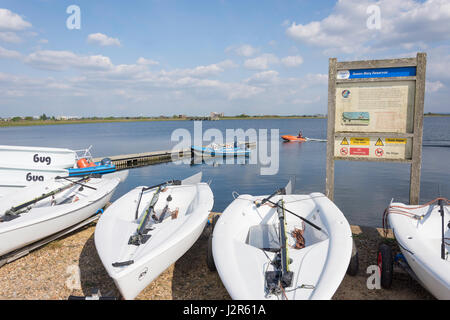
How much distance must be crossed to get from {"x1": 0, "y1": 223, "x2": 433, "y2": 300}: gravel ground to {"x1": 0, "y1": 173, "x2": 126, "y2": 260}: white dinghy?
17.0 inches

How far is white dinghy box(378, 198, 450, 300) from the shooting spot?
332cm

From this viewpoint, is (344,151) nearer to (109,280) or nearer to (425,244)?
(425,244)

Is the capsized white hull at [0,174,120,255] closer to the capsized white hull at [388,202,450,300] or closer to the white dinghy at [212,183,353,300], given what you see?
the white dinghy at [212,183,353,300]

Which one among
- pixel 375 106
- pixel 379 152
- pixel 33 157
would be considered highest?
pixel 375 106

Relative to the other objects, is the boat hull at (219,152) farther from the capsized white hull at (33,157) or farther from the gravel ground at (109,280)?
the gravel ground at (109,280)

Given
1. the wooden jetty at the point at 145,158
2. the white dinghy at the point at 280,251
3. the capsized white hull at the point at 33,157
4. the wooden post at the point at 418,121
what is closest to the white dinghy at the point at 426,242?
the white dinghy at the point at 280,251

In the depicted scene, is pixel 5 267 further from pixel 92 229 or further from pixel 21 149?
pixel 21 149

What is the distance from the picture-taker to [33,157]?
34.8 feet

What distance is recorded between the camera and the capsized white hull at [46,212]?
4.82m

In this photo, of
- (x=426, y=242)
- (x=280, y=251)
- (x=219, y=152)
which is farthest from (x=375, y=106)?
(x=219, y=152)

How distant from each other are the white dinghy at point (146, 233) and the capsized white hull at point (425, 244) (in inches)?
119

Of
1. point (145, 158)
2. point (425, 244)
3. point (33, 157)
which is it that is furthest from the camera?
point (145, 158)

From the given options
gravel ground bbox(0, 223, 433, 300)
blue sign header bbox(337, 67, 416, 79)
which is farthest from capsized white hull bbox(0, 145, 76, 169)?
blue sign header bbox(337, 67, 416, 79)

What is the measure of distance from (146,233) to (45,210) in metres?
2.25
